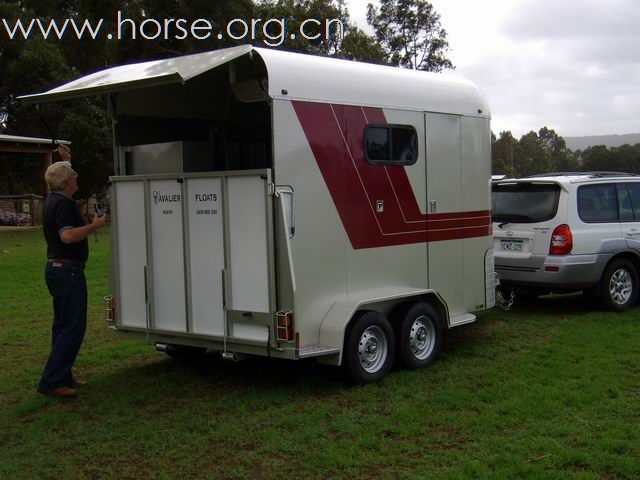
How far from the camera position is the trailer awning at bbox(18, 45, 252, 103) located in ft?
17.4

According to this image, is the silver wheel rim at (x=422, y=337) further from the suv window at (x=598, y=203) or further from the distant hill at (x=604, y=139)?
the distant hill at (x=604, y=139)

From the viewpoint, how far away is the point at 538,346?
7656mm


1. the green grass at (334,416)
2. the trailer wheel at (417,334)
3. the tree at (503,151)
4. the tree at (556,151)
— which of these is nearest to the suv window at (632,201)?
the green grass at (334,416)

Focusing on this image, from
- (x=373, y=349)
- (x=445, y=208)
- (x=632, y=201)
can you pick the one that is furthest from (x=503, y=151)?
(x=373, y=349)

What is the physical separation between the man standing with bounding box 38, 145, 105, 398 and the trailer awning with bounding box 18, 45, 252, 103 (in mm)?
622

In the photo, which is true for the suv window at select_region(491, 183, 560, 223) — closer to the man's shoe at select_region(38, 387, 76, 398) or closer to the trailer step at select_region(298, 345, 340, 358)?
the trailer step at select_region(298, 345, 340, 358)

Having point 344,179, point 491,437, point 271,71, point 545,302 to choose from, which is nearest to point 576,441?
point 491,437

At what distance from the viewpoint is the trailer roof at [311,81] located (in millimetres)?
5621

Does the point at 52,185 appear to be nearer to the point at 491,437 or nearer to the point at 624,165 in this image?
the point at 491,437

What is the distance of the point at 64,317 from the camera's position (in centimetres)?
601

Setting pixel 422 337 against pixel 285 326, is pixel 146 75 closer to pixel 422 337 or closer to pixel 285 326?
pixel 285 326

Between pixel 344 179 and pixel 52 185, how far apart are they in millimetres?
2433

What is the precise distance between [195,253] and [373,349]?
69.1 inches

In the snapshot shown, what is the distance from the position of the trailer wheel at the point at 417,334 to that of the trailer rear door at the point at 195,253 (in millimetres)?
1475
